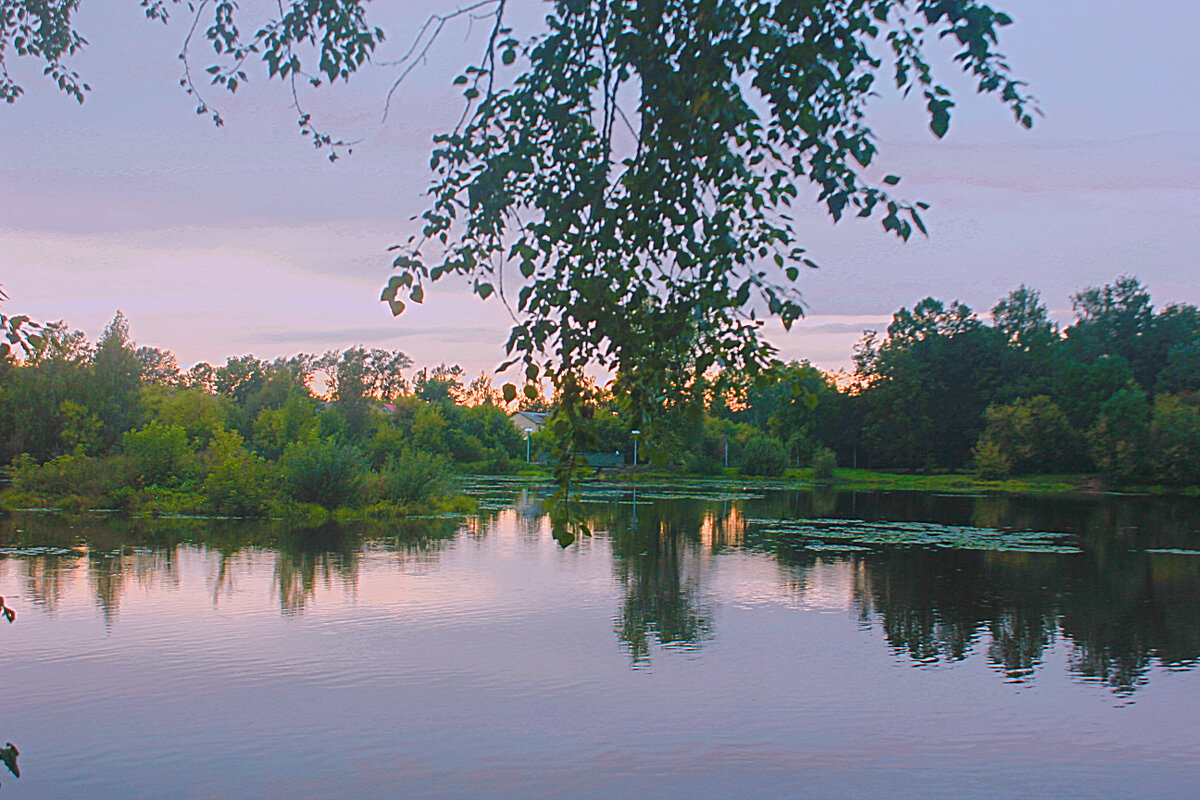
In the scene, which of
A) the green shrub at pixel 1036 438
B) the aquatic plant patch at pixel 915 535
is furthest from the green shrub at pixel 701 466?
the aquatic plant patch at pixel 915 535

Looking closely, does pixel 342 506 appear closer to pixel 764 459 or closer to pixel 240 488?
pixel 240 488

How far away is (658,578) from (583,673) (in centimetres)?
648

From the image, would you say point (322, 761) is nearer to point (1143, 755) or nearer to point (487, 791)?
point (487, 791)

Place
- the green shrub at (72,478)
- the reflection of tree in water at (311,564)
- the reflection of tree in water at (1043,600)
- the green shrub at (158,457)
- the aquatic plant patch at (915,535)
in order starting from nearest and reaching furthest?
the reflection of tree in water at (1043,600) → the reflection of tree in water at (311,564) → the aquatic plant patch at (915,535) → the green shrub at (72,478) → the green shrub at (158,457)

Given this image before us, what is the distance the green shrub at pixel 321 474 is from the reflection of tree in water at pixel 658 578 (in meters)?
6.31

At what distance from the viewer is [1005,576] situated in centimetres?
1694

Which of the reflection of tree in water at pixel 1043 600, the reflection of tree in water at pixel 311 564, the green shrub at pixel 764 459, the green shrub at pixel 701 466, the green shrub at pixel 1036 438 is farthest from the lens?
the green shrub at pixel 701 466

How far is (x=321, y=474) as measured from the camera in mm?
25359

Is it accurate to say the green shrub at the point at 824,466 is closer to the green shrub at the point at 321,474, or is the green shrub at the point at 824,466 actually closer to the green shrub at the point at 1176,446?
the green shrub at the point at 1176,446

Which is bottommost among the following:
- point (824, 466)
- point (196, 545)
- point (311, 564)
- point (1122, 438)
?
point (311, 564)

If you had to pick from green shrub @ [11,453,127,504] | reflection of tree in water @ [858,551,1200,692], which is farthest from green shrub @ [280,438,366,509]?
reflection of tree in water @ [858,551,1200,692]

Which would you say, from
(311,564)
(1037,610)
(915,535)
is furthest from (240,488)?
(1037,610)

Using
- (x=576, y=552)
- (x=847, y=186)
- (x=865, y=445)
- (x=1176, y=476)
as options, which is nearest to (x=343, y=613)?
(x=576, y=552)

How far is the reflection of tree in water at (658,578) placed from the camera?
11.5 meters
